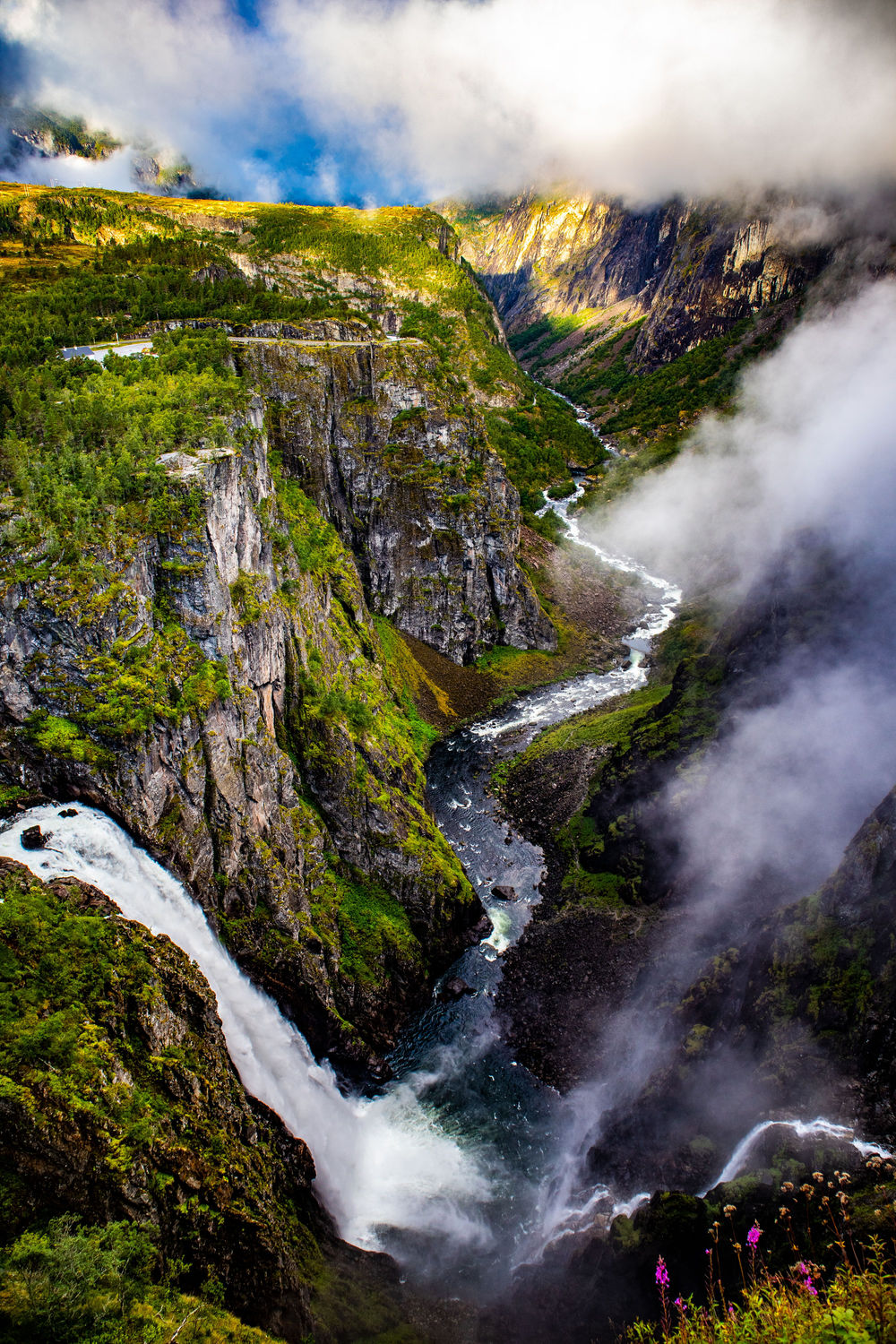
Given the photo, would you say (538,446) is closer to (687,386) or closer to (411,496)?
(687,386)

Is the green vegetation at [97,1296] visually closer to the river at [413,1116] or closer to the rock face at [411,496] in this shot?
the river at [413,1116]

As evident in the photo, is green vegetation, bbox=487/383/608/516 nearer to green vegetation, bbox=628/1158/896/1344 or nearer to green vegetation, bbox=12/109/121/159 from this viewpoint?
green vegetation, bbox=628/1158/896/1344

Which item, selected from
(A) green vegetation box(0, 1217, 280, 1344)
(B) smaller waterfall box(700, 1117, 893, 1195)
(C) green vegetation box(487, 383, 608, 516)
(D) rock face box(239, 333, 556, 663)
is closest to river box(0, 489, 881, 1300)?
(B) smaller waterfall box(700, 1117, 893, 1195)

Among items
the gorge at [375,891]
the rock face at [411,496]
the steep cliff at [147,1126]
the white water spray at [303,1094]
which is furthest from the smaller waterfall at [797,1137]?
the rock face at [411,496]

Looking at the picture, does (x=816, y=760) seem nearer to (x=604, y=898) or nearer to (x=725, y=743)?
(x=725, y=743)

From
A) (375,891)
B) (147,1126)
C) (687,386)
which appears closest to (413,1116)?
(375,891)

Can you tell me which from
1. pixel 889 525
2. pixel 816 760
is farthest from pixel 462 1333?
pixel 889 525

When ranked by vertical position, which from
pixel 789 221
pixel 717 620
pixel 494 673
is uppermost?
pixel 789 221
